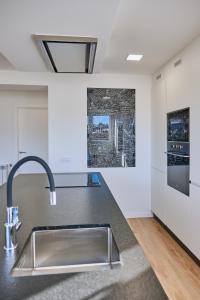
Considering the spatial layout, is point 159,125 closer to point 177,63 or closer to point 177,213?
point 177,63

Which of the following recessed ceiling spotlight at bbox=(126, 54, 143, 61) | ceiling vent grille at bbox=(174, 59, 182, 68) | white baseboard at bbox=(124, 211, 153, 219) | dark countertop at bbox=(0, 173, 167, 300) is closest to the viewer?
dark countertop at bbox=(0, 173, 167, 300)

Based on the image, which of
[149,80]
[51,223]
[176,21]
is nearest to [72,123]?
[149,80]

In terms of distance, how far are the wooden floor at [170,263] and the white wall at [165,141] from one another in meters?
0.16

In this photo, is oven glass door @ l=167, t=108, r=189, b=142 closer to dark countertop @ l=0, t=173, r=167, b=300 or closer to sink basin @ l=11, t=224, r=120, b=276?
dark countertop @ l=0, t=173, r=167, b=300

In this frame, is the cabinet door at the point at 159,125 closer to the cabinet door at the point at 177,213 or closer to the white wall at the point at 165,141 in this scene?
the white wall at the point at 165,141

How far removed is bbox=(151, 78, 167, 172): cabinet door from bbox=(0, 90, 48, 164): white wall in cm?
237

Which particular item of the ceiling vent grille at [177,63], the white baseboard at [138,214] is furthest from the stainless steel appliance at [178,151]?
the white baseboard at [138,214]

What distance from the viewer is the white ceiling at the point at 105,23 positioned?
1829 millimetres

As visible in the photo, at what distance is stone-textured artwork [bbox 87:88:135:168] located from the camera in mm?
4262

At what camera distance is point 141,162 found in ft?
14.4

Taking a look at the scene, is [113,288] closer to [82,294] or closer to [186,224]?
[82,294]

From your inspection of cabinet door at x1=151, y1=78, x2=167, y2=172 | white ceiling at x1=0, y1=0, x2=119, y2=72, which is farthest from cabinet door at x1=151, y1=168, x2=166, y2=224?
white ceiling at x1=0, y1=0, x2=119, y2=72

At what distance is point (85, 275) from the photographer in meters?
0.86

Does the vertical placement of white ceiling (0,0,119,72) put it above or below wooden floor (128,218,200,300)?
above
